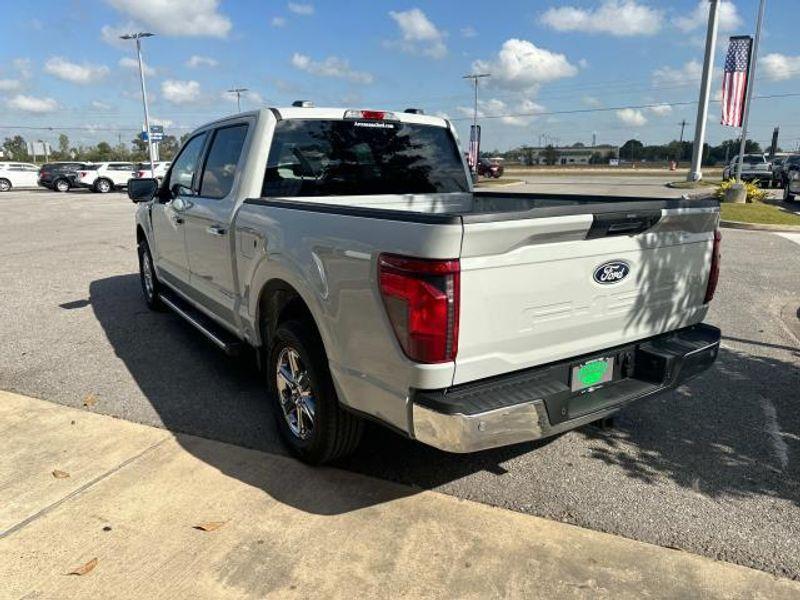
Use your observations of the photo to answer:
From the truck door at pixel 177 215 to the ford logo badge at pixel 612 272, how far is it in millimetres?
3261

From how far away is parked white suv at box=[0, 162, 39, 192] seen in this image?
3656 centimetres

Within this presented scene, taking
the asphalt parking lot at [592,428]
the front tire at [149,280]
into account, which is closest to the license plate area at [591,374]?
the asphalt parking lot at [592,428]

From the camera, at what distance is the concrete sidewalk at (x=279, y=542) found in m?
2.53

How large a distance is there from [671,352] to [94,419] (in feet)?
12.0

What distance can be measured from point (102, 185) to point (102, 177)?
0.43 metres

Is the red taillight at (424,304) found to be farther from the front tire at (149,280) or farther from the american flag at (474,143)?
the american flag at (474,143)

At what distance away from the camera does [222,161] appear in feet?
14.6

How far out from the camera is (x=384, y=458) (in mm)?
3607

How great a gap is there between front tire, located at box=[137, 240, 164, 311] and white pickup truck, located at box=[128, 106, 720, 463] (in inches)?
94.4

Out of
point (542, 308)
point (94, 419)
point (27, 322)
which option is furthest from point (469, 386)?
point (27, 322)

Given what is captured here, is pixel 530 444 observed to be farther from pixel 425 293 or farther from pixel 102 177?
pixel 102 177

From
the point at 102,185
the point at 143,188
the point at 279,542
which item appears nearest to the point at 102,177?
the point at 102,185

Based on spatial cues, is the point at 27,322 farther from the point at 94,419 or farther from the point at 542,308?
the point at 542,308

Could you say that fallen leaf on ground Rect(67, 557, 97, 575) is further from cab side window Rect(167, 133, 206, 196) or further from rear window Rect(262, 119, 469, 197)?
cab side window Rect(167, 133, 206, 196)
